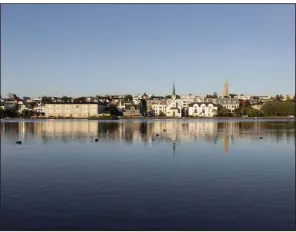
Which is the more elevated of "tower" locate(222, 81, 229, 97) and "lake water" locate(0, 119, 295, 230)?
"tower" locate(222, 81, 229, 97)

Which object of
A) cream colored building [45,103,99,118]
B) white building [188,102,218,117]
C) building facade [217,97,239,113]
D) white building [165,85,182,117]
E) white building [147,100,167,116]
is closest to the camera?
white building [188,102,218,117]

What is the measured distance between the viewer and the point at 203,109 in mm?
133000

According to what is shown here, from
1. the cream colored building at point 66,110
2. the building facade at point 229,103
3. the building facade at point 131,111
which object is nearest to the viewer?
the cream colored building at point 66,110

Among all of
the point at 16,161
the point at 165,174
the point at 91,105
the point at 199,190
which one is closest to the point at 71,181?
the point at 165,174

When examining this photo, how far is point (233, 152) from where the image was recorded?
866 inches

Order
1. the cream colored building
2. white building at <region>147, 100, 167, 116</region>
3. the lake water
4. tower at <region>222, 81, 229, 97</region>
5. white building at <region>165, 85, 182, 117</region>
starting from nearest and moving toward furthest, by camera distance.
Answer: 1. the lake water
2. white building at <region>165, 85, 182, 117</region>
3. the cream colored building
4. white building at <region>147, 100, 167, 116</region>
5. tower at <region>222, 81, 229, 97</region>

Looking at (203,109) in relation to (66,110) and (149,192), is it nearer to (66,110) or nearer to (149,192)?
(66,110)

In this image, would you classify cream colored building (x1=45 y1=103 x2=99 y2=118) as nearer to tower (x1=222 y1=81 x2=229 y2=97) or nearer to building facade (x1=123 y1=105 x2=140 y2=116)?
building facade (x1=123 y1=105 x2=140 y2=116)

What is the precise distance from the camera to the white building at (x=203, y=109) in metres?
131

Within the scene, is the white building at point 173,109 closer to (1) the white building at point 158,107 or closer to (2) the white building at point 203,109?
(1) the white building at point 158,107

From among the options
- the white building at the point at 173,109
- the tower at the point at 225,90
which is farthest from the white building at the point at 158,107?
the tower at the point at 225,90

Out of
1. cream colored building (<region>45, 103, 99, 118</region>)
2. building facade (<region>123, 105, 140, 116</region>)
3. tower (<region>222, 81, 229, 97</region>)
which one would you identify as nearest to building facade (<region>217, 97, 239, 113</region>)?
tower (<region>222, 81, 229, 97</region>)

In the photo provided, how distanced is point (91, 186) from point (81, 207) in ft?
8.42

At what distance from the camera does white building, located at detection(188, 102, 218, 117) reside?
13100 cm
